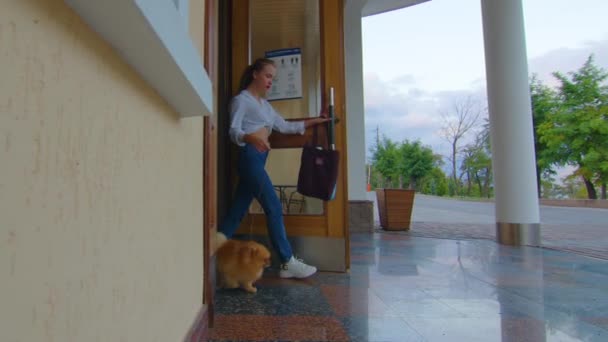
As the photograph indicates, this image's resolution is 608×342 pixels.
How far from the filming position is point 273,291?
194cm

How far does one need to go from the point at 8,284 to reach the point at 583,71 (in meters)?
18.8

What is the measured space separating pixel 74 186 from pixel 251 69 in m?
2.04

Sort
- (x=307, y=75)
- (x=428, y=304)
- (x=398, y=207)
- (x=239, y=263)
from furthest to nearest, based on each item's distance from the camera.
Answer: (x=398, y=207) < (x=307, y=75) < (x=239, y=263) < (x=428, y=304)

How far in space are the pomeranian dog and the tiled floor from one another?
69mm

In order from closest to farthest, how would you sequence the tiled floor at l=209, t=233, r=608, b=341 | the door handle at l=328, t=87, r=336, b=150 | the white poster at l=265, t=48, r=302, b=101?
the tiled floor at l=209, t=233, r=608, b=341, the door handle at l=328, t=87, r=336, b=150, the white poster at l=265, t=48, r=302, b=101

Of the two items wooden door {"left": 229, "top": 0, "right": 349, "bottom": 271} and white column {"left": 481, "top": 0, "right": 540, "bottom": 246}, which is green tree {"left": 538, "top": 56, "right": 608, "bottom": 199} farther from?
wooden door {"left": 229, "top": 0, "right": 349, "bottom": 271}

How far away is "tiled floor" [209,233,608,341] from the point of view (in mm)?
1359

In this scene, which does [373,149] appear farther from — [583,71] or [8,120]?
[8,120]

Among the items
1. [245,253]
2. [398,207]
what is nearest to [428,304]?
[245,253]

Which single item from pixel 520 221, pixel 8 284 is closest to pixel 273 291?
pixel 8 284

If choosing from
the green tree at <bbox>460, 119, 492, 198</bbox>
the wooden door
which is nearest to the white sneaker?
the wooden door

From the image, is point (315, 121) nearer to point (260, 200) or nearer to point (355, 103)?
point (260, 200)

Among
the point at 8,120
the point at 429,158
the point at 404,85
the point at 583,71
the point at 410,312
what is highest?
the point at 404,85

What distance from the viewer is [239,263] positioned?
1.85m
